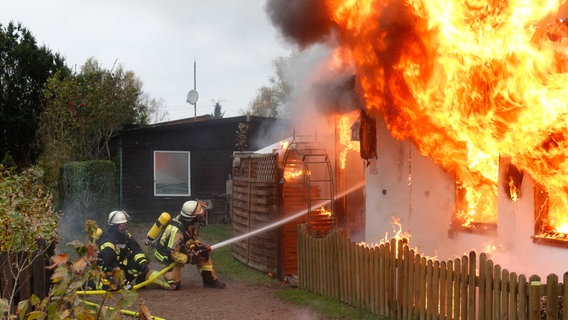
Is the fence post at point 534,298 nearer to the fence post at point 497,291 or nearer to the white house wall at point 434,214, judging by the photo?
the fence post at point 497,291

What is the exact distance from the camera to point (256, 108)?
150 ft

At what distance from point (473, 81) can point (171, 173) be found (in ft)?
48.3

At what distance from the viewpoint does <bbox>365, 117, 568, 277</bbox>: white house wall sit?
7.46 metres

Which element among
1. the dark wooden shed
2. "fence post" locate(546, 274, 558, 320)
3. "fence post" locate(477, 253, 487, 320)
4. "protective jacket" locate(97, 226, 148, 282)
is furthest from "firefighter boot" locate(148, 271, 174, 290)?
the dark wooden shed

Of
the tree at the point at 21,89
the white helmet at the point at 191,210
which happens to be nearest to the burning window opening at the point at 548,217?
the white helmet at the point at 191,210

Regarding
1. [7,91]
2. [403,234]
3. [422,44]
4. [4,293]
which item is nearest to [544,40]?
[422,44]

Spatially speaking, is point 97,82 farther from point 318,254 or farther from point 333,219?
point 318,254

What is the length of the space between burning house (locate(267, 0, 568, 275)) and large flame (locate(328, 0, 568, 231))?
14 mm

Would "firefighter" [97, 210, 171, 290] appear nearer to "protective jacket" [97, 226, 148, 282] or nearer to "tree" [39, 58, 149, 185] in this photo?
"protective jacket" [97, 226, 148, 282]

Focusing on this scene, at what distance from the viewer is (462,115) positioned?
8.02 m

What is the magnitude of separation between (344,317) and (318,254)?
1.55 meters

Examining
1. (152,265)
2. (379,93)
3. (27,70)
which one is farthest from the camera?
(27,70)

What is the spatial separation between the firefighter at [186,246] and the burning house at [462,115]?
326 cm

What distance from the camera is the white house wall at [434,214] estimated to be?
7457 millimetres
